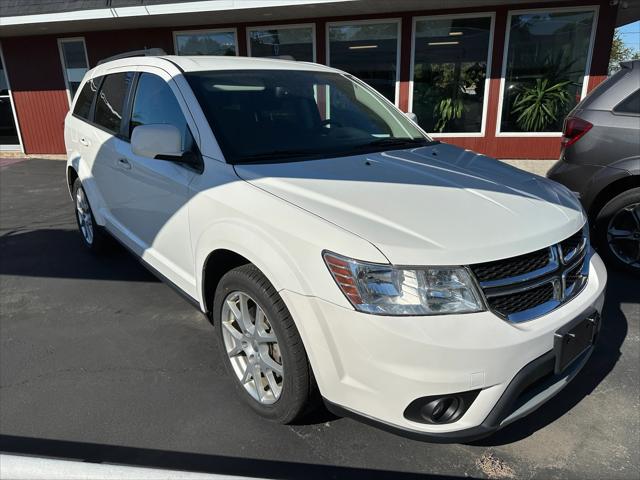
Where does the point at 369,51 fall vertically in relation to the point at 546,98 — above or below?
above

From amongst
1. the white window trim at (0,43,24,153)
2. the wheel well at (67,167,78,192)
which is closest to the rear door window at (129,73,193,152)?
the wheel well at (67,167,78,192)

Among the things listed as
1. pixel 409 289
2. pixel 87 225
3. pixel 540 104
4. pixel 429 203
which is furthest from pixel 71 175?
pixel 540 104

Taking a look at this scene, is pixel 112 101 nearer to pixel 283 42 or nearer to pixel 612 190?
pixel 612 190

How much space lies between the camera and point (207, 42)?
10297mm

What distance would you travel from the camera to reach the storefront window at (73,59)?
10.8m

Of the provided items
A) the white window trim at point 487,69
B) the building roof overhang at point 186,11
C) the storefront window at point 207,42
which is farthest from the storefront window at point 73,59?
the white window trim at point 487,69

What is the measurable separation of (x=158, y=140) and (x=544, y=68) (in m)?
8.62

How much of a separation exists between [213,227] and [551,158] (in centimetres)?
866

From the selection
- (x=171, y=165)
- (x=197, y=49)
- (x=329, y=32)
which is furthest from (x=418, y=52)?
(x=171, y=165)

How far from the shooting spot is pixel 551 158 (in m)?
9.21

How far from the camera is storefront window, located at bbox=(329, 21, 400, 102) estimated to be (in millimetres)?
9250

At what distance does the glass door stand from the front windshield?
11.4 metres

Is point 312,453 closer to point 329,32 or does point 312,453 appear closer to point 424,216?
point 424,216

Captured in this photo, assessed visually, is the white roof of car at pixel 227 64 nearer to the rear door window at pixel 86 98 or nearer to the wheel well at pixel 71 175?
the rear door window at pixel 86 98
